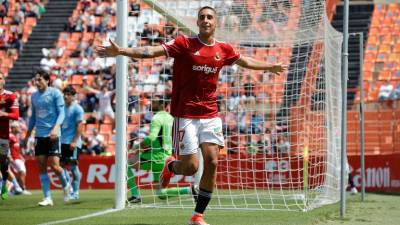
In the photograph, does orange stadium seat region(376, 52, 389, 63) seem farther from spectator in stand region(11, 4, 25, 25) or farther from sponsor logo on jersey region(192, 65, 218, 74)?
sponsor logo on jersey region(192, 65, 218, 74)

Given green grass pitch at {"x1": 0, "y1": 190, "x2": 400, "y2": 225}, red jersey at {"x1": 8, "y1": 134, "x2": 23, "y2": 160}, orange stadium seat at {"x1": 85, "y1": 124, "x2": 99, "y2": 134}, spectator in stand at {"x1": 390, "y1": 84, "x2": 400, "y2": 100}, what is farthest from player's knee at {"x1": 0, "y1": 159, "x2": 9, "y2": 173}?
spectator in stand at {"x1": 390, "y1": 84, "x2": 400, "y2": 100}

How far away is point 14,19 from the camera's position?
3362 cm

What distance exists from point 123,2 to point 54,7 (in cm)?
2404

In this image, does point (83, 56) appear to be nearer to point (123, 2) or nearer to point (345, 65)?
point (123, 2)

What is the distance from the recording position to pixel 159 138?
1436cm

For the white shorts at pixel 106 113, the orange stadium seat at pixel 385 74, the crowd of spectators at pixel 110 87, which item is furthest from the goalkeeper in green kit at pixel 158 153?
the orange stadium seat at pixel 385 74

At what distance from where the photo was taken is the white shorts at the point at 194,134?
942 cm

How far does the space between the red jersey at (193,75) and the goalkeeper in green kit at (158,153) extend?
4175 mm

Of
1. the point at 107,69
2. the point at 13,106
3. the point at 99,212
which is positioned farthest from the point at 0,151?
the point at 107,69

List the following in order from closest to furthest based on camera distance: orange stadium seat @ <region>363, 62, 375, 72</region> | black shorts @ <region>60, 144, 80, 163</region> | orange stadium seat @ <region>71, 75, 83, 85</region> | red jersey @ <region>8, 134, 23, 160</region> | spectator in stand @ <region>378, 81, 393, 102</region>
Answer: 1. black shorts @ <region>60, 144, 80, 163</region>
2. red jersey @ <region>8, 134, 23, 160</region>
3. spectator in stand @ <region>378, 81, 393, 102</region>
4. orange stadium seat @ <region>363, 62, 375, 72</region>
5. orange stadium seat @ <region>71, 75, 83, 85</region>

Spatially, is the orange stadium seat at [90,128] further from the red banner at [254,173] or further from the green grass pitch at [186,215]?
the green grass pitch at [186,215]

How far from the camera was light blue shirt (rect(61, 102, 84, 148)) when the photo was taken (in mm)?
15789

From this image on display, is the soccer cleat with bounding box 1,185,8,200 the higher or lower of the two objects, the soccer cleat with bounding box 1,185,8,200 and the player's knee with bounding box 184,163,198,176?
the lower

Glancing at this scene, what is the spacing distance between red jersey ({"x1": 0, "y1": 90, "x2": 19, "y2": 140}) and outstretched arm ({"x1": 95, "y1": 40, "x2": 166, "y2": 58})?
15.7ft
